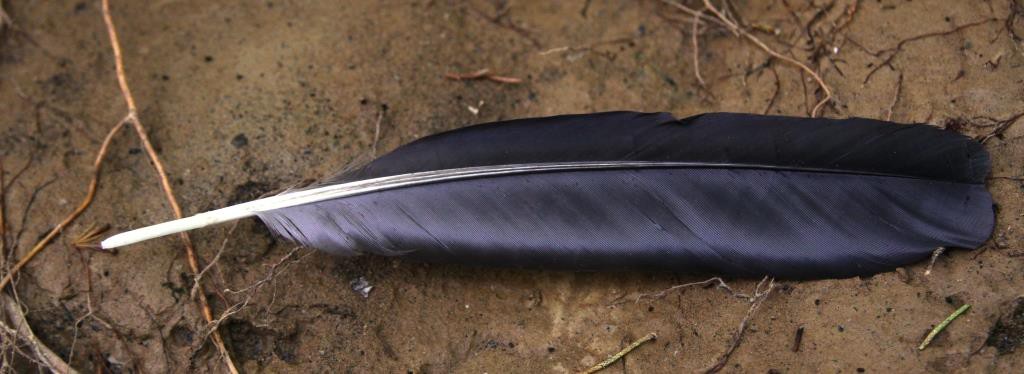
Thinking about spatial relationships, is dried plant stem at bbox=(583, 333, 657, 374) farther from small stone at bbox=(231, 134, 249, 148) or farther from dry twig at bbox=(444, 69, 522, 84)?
small stone at bbox=(231, 134, 249, 148)

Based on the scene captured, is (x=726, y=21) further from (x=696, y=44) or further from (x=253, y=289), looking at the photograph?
(x=253, y=289)

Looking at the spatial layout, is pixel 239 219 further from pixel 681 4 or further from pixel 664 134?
pixel 681 4

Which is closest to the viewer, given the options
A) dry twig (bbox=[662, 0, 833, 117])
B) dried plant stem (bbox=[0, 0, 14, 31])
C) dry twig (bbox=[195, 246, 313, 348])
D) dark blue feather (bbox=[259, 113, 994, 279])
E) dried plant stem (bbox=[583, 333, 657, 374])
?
dark blue feather (bbox=[259, 113, 994, 279])

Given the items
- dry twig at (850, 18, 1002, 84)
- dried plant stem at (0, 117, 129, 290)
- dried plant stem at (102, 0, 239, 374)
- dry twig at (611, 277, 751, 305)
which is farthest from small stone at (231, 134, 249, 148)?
dry twig at (850, 18, 1002, 84)

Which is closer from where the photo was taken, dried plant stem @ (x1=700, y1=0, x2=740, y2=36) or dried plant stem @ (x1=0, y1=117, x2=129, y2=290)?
dried plant stem @ (x1=0, y1=117, x2=129, y2=290)

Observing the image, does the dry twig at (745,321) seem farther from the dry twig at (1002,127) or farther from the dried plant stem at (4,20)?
the dried plant stem at (4,20)
